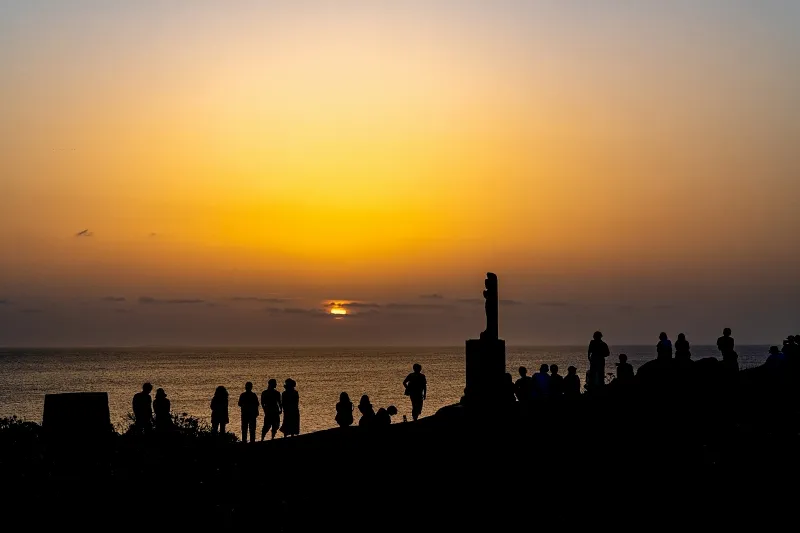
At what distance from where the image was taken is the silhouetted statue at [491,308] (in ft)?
74.4

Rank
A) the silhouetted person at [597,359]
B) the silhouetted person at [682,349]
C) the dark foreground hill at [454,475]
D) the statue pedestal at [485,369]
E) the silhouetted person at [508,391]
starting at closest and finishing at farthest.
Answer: the dark foreground hill at [454,475] < the statue pedestal at [485,369] < the silhouetted person at [508,391] < the silhouetted person at [597,359] < the silhouetted person at [682,349]

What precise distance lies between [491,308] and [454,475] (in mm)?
6679

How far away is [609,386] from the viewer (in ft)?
84.3

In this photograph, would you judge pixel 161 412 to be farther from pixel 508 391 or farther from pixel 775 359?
pixel 775 359

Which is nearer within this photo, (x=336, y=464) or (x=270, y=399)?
(x=336, y=464)

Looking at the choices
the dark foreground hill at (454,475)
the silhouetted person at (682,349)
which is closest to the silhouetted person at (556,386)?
the dark foreground hill at (454,475)

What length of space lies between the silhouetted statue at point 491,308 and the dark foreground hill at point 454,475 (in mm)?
1831

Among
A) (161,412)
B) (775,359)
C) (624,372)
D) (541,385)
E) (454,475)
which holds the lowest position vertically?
(454,475)

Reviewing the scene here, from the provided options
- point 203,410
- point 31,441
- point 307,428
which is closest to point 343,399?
point 31,441

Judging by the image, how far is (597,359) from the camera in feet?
81.3

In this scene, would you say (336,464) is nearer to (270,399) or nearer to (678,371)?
(270,399)

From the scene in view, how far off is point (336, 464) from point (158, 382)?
5262 inches

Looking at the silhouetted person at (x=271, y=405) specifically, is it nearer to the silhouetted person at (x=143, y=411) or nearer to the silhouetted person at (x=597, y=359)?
the silhouetted person at (x=143, y=411)

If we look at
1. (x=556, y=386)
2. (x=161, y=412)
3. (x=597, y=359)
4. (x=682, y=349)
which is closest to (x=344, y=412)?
(x=161, y=412)
